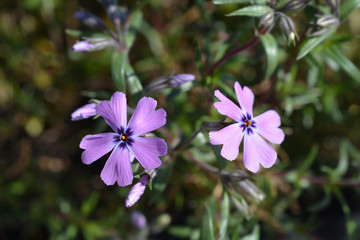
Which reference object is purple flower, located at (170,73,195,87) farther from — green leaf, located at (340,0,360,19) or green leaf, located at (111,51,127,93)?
green leaf, located at (340,0,360,19)

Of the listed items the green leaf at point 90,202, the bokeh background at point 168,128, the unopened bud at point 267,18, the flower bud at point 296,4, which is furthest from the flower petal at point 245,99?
the green leaf at point 90,202

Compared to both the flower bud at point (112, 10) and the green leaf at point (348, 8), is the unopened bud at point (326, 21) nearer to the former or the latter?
the green leaf at point (348, 8)

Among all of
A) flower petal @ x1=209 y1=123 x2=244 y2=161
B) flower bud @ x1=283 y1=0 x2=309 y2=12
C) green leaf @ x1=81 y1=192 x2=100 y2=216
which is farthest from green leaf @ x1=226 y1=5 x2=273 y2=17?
green leaf @ x1=81 y1=192 x2=100 y2=216

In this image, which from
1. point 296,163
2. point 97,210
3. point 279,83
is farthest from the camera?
point 97,210

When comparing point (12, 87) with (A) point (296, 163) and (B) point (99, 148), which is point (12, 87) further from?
(A) point (296, 163)

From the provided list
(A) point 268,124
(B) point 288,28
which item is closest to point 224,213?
(A) point 268,124

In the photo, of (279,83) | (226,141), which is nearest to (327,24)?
(279,83)

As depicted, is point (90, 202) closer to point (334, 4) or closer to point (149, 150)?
point (149, 150)
